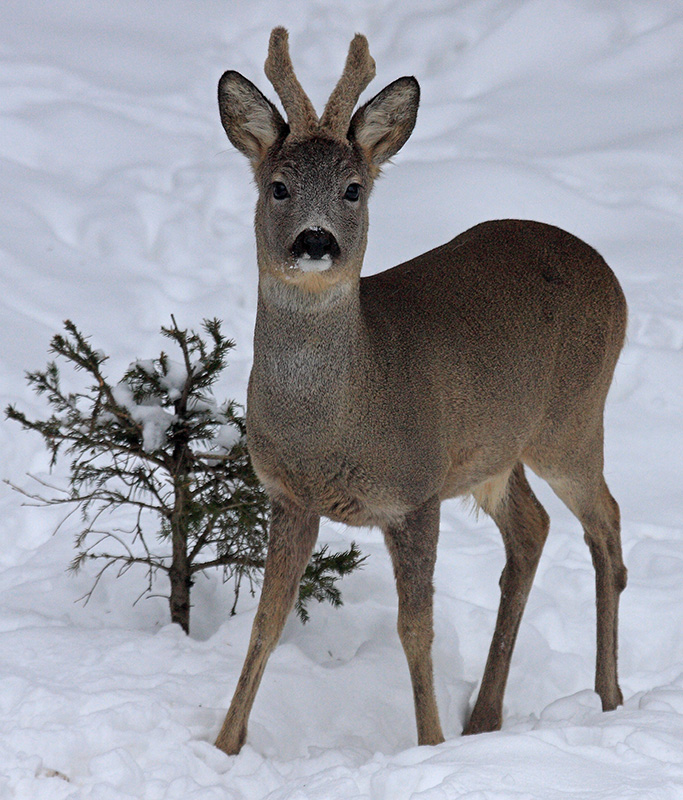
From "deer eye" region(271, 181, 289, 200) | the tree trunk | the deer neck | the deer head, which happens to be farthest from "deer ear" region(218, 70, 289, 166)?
the tree trunk

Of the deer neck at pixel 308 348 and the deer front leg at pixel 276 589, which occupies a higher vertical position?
the deer neck at pixel 308 348

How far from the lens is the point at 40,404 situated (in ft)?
21.4

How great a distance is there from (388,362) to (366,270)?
472 cm

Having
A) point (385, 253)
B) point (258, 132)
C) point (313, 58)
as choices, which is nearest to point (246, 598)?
point (258, 132)

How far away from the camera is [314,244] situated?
3.33 meters

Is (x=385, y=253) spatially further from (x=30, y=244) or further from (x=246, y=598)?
(x=246, y=598)

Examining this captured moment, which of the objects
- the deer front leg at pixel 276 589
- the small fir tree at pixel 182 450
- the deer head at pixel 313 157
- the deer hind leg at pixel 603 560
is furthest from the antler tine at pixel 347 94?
the deer hind leg at pixel 603 560

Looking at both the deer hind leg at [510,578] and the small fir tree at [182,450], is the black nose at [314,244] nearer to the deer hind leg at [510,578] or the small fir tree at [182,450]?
the small fir tree at [182,450]

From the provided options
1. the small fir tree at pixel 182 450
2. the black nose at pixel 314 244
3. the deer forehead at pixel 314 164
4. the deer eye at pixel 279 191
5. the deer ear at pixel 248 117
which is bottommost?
the small fir tree at pixel 182 450

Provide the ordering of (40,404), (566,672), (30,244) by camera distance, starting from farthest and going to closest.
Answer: (30,244), (40,404), (566,672)

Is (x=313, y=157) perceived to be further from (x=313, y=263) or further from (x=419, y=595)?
(x=419, y=595)

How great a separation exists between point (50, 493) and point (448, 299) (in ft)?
8.99

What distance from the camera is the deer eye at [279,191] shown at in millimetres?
3496

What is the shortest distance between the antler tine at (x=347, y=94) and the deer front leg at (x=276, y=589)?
124 centimetres
